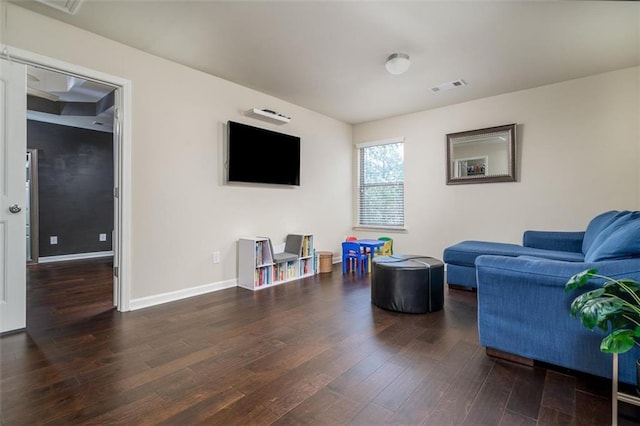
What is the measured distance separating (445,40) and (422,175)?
2.25 m

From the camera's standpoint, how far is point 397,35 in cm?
261

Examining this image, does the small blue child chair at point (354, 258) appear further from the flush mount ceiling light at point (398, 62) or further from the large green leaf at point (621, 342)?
the large green leaf at point (621, 342)

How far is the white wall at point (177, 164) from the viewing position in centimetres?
261

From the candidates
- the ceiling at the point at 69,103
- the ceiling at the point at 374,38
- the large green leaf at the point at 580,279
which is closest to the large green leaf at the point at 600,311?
the large green leaf at the point at 580,279

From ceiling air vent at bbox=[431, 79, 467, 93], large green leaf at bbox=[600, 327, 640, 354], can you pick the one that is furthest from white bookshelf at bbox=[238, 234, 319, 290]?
large green leaf at bbox=[600, 327, 640, 354]

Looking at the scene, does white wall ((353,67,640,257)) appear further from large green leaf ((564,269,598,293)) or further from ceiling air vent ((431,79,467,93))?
large green leaf ((564,269,598,293))

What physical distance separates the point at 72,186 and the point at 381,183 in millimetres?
5478

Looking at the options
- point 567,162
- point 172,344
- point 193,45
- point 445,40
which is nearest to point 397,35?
point 445,40

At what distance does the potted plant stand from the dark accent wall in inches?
274

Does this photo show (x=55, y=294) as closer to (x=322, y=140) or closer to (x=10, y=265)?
(x=10, y=265)

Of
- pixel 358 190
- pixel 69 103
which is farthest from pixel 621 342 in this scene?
pixel 69 103

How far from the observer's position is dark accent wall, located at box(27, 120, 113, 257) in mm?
5227

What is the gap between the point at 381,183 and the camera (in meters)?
5.20

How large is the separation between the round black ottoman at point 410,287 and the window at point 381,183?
2.16 metres
